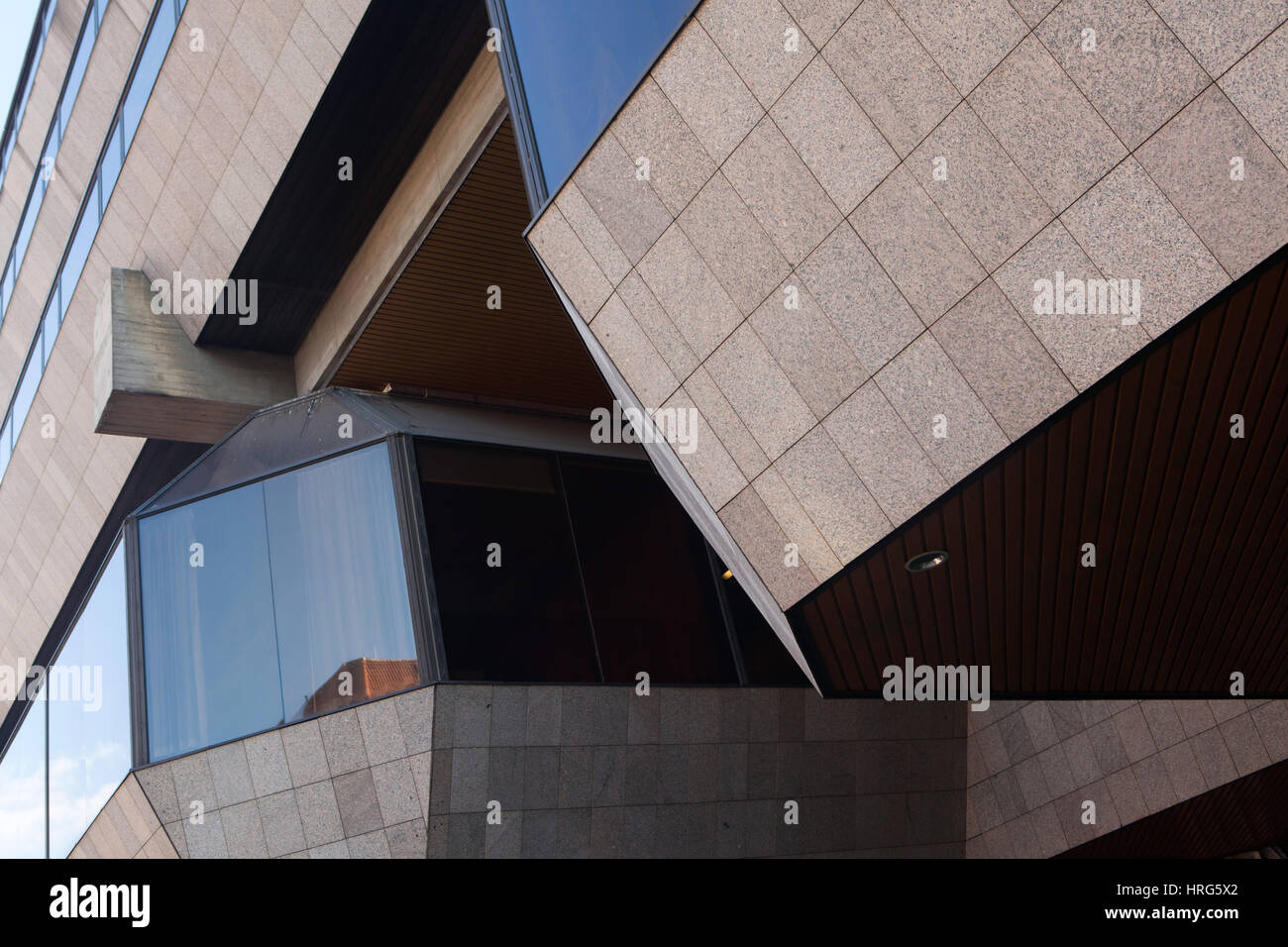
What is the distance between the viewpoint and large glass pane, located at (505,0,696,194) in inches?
390

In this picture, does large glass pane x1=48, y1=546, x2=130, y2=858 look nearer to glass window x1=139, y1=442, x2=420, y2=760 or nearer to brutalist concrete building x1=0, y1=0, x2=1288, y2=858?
brutalist concrete building x1=0, y1=0, x2=1288, y2=858

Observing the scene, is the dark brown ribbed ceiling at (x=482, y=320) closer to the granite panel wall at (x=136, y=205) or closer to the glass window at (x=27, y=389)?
the granite panel wall at (x=136, y=205)

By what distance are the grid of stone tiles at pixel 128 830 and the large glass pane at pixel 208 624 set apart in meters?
0.72

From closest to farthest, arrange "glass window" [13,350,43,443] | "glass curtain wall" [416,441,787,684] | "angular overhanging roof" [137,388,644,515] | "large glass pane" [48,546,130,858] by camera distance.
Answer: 1. "glass curtain wall" [416,441,787,684]
2. "angular overhanging roof" [137,388,644,515]
3. "large glass pane" [48,546,130,858]
4. "glass window" [13,350,43,443]

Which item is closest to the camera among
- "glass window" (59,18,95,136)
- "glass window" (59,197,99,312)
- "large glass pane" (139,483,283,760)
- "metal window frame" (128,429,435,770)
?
"metal window frame" (128,429,435,770)

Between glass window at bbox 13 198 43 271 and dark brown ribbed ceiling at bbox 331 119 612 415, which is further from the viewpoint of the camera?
glass window at bbox 13 198 43 271

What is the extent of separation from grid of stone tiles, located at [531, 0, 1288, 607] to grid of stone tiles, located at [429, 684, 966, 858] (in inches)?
218

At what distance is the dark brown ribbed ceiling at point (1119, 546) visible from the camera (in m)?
7.73

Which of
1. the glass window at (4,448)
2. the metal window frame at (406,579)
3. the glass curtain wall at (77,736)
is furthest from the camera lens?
the glass window at (4,448)

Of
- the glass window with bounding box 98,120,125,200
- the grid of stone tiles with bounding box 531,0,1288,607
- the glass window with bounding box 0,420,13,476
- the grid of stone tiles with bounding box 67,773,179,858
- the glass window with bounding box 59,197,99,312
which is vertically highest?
the glass window with bounding box 98,120,125,200

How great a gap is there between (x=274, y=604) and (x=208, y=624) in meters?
1.20

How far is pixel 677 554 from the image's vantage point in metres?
17.9

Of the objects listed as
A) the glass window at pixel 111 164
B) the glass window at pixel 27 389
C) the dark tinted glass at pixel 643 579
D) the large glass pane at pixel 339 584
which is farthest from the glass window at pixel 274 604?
the glass window at pixel 27 389

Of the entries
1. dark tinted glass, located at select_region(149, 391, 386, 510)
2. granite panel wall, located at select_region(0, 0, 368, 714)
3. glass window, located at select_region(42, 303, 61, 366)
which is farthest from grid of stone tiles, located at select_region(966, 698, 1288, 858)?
glass window, located at select_region(42, 303, 61, 366)
